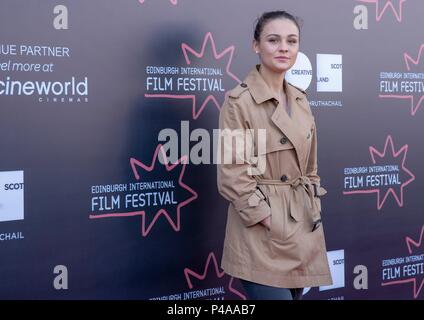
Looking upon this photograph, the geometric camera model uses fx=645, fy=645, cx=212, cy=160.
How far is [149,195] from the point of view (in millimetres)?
3258

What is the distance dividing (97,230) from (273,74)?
1.12 m

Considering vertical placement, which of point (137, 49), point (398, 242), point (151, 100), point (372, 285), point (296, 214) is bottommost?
point (372, 285)

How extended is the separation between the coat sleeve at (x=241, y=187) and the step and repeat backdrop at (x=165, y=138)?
2.29 feet

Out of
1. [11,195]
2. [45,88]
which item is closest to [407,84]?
[45,88]

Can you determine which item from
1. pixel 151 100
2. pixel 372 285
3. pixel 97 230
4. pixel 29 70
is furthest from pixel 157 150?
pixel 372 285

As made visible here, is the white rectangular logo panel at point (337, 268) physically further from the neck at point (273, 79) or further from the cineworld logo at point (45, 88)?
the cineworld logo at point (45, 88)

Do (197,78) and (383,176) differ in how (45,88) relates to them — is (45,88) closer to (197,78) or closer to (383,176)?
(197,78)

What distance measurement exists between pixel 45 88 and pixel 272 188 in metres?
1.12

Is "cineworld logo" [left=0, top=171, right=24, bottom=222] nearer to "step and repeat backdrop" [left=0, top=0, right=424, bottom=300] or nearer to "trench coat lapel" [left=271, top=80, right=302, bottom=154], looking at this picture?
"step and repeat backdrop" [left=0, top=0, right=424, bottom=300]

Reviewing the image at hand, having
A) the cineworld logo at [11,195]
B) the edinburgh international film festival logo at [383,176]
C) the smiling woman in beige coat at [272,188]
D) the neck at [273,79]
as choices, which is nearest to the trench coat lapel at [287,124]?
the smiling woman in beige coat at [272,188]

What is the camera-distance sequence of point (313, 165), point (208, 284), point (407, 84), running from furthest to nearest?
point (407, 84) → point (208, 284) → point (313, 165)

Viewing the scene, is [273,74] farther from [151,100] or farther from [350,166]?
[350,166]

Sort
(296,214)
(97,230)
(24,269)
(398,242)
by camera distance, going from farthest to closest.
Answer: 1. (398,242)
2. (97,230)
3. (24,269)
4. (296,214)

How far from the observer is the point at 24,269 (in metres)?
2.89
